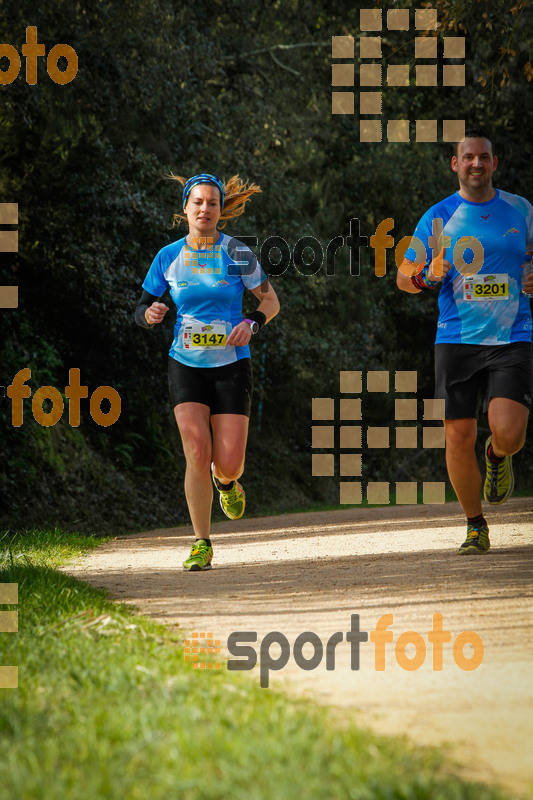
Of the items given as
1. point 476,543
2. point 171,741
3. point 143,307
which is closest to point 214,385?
point 143,307

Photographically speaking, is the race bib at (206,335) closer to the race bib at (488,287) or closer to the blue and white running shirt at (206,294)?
the blue and white running shirt at (206,294)

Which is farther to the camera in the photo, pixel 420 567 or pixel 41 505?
pixel 41 505

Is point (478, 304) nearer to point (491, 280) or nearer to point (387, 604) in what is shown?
point (491, 280)

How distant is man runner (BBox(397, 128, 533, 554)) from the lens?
645cm

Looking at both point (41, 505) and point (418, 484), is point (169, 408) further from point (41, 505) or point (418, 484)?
point (418, 484)

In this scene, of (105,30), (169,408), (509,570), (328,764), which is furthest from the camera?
(169,408)

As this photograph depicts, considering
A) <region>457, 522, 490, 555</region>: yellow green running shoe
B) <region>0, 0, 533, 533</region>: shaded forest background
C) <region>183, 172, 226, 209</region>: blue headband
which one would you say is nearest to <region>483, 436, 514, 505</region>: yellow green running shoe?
<region>457, 522, 490, 555</region>: yellow green running shoe

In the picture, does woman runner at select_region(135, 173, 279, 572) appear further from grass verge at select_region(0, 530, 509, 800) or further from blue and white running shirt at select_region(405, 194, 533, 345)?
grass verge at select_region(0, 530, 509, 800)

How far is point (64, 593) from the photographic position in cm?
536

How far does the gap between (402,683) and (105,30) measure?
12188 millimetres

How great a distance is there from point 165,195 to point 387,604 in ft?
38.8

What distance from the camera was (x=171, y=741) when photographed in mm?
2619

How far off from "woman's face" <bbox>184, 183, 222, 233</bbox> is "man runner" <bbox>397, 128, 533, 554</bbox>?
55.5 inches

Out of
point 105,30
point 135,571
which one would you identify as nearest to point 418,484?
point 105,30
